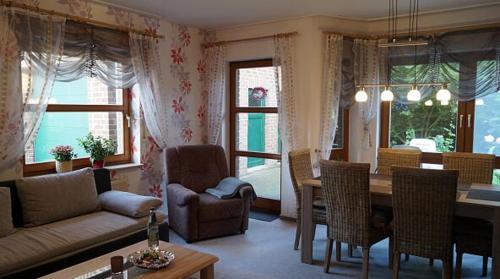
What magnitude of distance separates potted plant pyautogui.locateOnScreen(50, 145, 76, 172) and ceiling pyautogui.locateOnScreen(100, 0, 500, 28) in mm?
1583

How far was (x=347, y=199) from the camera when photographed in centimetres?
297

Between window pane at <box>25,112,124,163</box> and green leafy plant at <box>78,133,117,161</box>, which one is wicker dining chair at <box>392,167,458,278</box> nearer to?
green leafy plant at <box>78,133,117,161</box>

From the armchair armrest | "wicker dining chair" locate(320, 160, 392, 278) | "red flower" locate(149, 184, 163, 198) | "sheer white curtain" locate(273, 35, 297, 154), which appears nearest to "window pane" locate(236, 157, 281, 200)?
"sheer white curtain" locate(273, 35, 297, 154)

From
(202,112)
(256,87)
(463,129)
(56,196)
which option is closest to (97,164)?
(56,196)

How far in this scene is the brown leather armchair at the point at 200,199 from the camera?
3.80 meters

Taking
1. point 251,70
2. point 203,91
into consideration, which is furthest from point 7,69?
point 251,70

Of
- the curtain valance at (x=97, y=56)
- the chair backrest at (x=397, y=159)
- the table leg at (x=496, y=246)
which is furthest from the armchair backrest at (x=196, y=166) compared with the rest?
the table leg at (x=496, y=246)

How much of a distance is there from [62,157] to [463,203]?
3.44 m

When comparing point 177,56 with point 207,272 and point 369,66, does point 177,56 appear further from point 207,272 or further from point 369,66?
point 207,272

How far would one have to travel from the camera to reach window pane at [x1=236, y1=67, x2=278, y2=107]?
192 inches

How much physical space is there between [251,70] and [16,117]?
2.86 meters

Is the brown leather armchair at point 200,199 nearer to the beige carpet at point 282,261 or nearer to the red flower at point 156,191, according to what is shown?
the beige carpet at point 282,261

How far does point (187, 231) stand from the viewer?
378 cm

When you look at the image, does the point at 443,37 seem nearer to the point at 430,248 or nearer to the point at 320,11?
the point at 320,11
